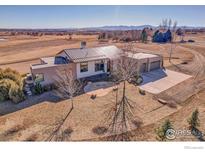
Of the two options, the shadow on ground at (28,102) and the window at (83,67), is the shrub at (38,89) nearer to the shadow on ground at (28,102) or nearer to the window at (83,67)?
the shadow on ground at (28,102)

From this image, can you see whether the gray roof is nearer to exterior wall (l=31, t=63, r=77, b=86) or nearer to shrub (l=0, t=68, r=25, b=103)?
exterior wall (l=31, t=63, r=77, b=86)

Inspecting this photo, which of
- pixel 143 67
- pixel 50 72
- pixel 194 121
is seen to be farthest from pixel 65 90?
pixel 143 67

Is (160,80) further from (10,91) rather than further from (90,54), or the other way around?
(10,91)

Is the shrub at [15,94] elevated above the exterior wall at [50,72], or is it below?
below

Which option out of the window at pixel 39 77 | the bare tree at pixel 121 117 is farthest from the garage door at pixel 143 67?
the window at pixel 39 77

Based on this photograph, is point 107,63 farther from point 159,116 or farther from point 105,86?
point 159,116
